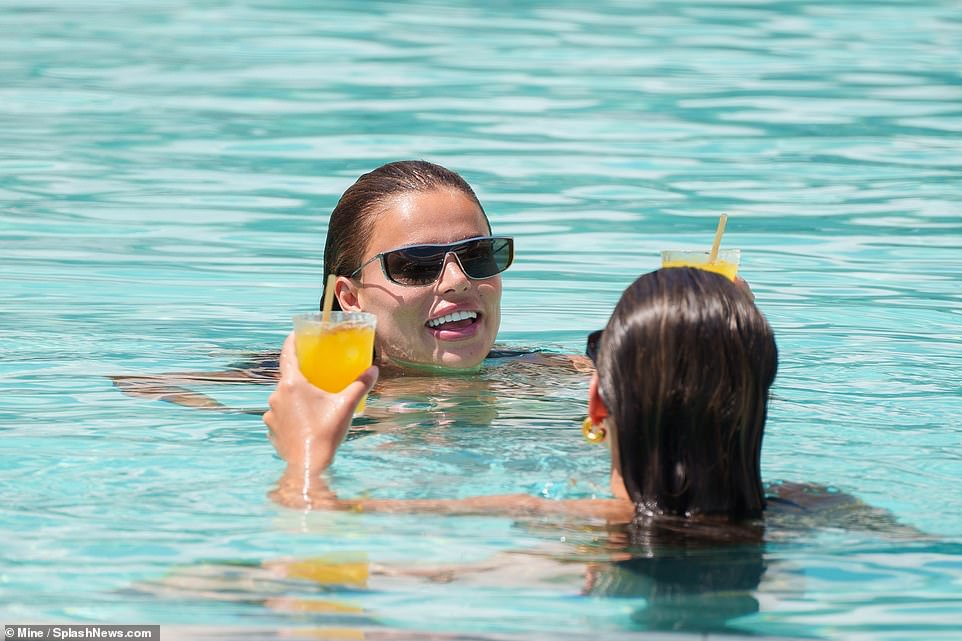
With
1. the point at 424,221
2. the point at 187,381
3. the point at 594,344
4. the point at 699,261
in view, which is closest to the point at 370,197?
the point at 424,221

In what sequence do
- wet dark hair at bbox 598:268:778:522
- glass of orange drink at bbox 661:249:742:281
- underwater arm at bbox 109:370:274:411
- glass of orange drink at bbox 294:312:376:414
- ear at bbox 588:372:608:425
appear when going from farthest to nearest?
underwater arm at bbox 109:370:274:411
glass of orange drink at bbox 661:249:742:281
glass of orange drink at bbox 294:312:376:414
ear at bbox 588:372:608:425
wet dark hair at bbox 598:268:778:522

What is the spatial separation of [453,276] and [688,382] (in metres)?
2.40

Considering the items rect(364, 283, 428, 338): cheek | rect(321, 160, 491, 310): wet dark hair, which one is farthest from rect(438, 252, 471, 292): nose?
rect(321, 160, 491, 310): wet dark hair

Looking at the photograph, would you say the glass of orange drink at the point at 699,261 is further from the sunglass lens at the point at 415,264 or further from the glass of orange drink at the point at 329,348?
the glass of orange drink at the point at 329,348

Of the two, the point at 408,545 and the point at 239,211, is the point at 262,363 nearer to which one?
the point at 408,545

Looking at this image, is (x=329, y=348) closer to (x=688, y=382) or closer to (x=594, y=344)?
(x=594, y=344)

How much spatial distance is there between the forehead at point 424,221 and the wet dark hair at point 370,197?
3cm

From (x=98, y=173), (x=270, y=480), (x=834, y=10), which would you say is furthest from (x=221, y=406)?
(x=834, y=10)

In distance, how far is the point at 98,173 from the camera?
11.4m

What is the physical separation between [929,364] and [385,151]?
5824 millimetres

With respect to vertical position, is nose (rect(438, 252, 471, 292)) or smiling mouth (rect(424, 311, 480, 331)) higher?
nose (rect(438, 252, 471, 292))

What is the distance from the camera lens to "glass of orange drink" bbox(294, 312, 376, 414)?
4.48 m

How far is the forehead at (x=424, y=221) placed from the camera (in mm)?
6281

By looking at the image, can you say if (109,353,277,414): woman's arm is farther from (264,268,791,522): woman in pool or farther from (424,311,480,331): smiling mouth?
(264,268,791,522): woman in pool
